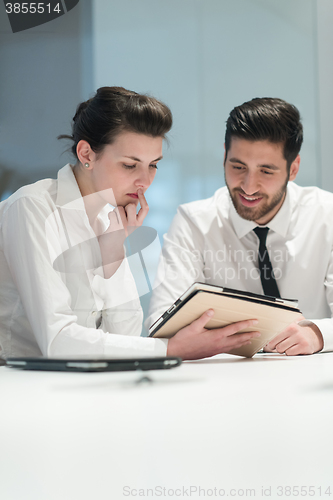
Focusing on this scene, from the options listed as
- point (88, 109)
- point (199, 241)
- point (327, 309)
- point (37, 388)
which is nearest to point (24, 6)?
point (88, 109)

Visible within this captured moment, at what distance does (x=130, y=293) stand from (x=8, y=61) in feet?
5.42

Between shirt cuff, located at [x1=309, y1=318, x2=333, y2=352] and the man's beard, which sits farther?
the man's beard

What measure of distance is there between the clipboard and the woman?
26 millimetres

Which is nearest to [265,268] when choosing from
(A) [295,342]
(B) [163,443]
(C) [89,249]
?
(A) [295,342]

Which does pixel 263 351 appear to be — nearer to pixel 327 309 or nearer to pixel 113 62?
pixel 327 309

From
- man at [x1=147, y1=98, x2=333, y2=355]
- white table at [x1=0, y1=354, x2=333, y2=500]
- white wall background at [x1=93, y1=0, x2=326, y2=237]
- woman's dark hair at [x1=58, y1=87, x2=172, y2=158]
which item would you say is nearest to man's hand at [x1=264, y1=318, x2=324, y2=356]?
man at [x1=147, y1=98, x2=333, y2=355]

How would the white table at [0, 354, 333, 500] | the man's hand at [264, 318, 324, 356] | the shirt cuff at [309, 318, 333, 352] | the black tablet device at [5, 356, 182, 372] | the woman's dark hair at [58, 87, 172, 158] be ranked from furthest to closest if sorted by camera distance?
the woman's dark hair at [58, 87, 172, 158] → the shirt cuff at [309, 318, 333, 352] → the man's hand at [264, 318, 324, 356] → the black tablet device at [5, 356, 182, 372] → the white table at [0, 354, 333, 500]

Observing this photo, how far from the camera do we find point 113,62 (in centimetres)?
254

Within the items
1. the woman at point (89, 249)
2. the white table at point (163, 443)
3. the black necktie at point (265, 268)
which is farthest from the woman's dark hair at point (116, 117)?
the white table at point (163, 443)

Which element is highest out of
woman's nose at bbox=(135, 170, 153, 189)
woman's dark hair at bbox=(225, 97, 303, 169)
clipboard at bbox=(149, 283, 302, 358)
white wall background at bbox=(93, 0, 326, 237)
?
white wall background at bbox=(93, 0, 326, 237)

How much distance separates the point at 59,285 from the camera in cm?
112

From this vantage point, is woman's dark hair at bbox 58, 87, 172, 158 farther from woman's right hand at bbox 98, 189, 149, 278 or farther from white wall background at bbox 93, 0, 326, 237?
white wall background at bbox 93, 0, 326, 237

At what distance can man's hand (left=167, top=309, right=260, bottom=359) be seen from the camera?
97cm

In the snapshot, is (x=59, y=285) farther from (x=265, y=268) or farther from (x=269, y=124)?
(x=269, y=124)
